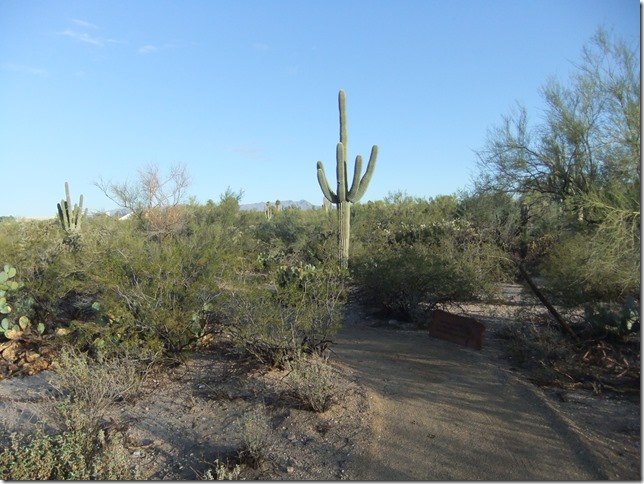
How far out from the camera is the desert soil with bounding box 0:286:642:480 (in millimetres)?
4285

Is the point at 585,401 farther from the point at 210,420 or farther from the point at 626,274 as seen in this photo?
the point at 210,420

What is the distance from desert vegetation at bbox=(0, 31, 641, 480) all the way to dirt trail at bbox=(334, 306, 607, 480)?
0.71 meters

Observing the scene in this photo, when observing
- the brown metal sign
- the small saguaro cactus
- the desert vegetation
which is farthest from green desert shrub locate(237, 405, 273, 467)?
the small saguaro cactus

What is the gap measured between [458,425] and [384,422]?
0.72m

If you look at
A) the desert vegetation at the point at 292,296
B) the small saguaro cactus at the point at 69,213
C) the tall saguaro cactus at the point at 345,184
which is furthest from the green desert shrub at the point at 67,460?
the small saguaro cactus at the point at 69,213

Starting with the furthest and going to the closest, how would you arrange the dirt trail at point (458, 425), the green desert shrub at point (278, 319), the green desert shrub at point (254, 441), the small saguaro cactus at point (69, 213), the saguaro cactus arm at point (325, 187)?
1. the small saguaro cactus at point (69, 213)
2. the saguaro cactus arm at point (325, 187)
3. the green desert shrub at point (278, 319)
4. the green desert shrub at point (254, 441)
5. the dirt trail at point (458, 425)

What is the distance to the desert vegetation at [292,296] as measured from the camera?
5578mm

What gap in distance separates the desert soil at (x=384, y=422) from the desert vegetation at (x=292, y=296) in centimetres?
26

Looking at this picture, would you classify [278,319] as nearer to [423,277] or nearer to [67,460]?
[67,460]

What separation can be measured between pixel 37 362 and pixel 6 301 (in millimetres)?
1515

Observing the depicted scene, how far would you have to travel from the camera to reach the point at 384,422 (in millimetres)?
5223

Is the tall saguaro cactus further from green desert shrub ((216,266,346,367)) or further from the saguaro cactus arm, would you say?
green desert shrub ((216,266,346,367))

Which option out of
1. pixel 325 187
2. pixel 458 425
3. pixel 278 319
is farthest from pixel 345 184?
pixel 458 425

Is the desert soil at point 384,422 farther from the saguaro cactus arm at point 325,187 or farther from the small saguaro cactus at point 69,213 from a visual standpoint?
the small saguaro cactus at point 69,213
